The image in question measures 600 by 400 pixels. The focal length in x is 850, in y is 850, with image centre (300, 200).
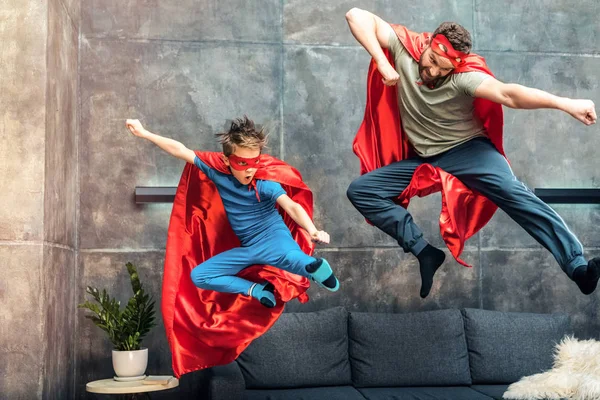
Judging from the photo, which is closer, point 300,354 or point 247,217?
point 247,217

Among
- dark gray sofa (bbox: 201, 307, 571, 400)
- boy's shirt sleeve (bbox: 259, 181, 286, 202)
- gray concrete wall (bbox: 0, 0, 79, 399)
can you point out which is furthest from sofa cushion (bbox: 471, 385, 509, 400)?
gray concrete wall (bbox: 0, 0, 79, 399)

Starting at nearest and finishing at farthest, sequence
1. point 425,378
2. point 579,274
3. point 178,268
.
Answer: point 579,274
point 178,268
point 425,378

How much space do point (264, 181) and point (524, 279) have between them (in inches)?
116

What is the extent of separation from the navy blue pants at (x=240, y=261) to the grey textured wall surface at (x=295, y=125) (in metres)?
1.57

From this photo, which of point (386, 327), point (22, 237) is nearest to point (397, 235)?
point (386, 327)

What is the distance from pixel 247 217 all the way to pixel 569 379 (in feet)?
7.36

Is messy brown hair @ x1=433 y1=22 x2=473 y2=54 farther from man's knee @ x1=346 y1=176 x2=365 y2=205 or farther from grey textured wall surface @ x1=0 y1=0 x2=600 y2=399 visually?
grey textured wall surface @ x1=0 y1=0 x2=600 y2=399

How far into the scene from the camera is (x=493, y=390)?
563 cm

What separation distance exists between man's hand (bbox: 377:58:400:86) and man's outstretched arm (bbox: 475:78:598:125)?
39 cm

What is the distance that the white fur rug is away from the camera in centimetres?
495

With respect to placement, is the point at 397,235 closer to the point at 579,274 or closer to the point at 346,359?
the point at 579,274

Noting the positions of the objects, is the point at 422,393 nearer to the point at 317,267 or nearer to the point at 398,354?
the point at 398,354

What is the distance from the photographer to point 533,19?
21.8 ft

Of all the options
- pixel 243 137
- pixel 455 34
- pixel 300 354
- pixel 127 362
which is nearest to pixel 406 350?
pixel 300 354
